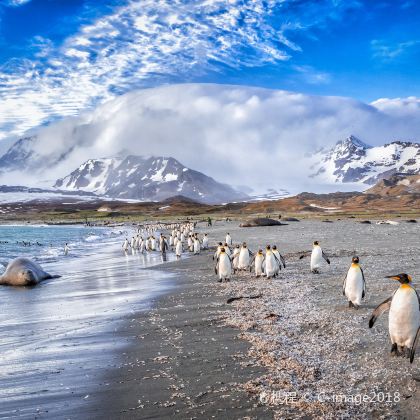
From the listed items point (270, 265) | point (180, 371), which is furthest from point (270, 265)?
point (180, 371)

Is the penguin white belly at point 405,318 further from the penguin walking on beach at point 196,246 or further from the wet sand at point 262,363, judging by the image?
the penguin walking on beach at point 196,246

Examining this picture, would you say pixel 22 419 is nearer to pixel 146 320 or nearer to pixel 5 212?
pixel 146 320

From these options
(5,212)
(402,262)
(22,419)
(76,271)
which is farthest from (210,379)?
(5,212)

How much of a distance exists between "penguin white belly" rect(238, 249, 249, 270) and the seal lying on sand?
7.44 metres

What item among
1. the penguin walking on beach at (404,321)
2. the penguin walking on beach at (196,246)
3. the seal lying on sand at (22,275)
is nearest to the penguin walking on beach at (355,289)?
the penguin walking on beach at (404,321)

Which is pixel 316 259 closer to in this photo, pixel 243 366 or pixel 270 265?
pixel 270 265

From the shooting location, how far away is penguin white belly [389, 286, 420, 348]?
6891 mm

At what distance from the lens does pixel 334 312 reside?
387 inches

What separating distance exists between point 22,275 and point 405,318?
13951 millimetres

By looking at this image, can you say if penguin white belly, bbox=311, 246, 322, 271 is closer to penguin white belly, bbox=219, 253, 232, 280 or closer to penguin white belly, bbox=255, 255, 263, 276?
penguin white belly, bbox=255, 255, 263, 276

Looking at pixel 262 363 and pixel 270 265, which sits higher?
pixel 270 265

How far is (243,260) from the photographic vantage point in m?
18.3

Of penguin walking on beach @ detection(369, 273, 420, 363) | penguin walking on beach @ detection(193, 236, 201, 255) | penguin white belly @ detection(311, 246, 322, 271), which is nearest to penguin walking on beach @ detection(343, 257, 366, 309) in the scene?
penguin walking on beach @ detection(369, 273, 420, 363)

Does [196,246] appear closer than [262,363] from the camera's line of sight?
No
